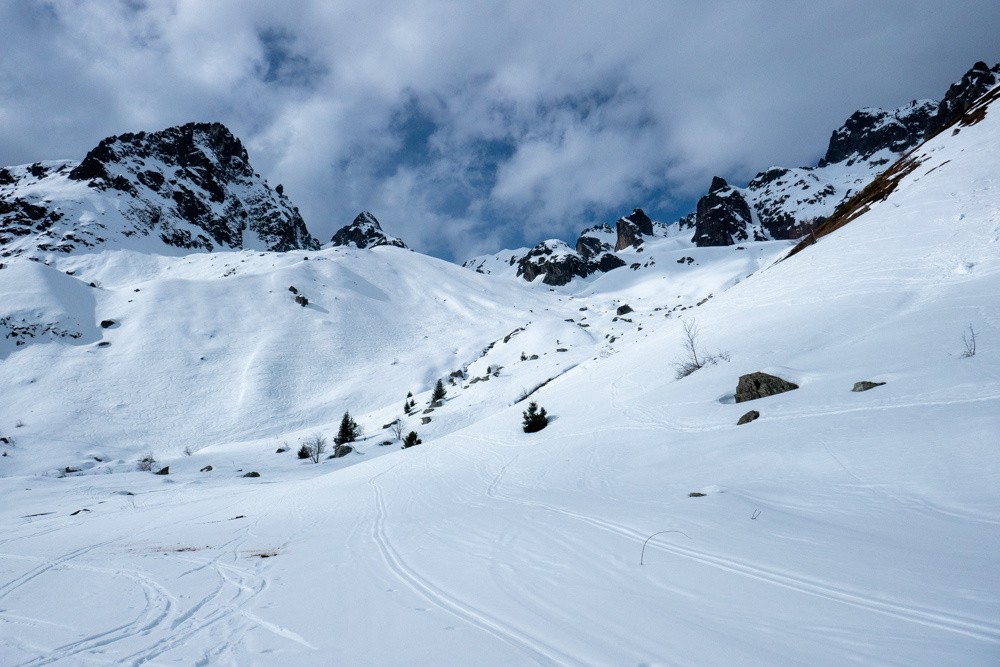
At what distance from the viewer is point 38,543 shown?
28.6ft

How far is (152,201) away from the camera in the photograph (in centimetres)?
11000

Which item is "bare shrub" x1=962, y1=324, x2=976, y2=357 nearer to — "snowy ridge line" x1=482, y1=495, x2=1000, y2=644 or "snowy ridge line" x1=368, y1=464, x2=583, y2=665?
"snowy ridge line" x1=482, y1=495, x2=1000, y2=644

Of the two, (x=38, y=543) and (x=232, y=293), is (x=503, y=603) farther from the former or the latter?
(x=232, y=293)

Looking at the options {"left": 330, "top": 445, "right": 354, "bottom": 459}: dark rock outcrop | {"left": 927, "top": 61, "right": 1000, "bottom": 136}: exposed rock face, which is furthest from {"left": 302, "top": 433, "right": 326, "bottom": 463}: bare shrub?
{"left": 927, "top": 61, "right": 1000, "bottom": 136}: exposed rock face

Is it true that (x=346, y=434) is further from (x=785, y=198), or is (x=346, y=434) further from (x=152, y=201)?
(x=785, y=198)

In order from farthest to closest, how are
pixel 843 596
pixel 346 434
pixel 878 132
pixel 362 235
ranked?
pixel 362 235
pixel 878 132
pixel 346 434
pixel 843 596

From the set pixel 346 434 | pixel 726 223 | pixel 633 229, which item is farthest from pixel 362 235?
pixel 346 434

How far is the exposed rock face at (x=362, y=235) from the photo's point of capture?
600 ft

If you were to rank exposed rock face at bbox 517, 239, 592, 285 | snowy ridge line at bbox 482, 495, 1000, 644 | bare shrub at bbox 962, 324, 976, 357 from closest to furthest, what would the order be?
snowy ridge line at bbox 482, 495, 1000, 644
bare shrub at bbox 962, 324, 976, 357
exposed rock face at bbox 517, 239, 592, 285

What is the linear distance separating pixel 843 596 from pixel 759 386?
7.85 meters

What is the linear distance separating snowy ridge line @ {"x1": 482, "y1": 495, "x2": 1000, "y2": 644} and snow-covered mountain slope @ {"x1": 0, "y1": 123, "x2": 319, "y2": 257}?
121 meters

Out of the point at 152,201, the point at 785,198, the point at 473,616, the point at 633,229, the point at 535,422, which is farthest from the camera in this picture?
the point at 633,229

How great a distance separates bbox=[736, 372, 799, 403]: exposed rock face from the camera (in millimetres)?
9531

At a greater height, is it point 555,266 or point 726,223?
point 726,223
